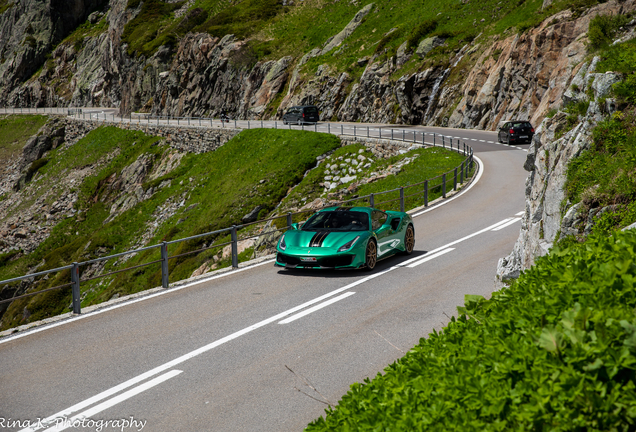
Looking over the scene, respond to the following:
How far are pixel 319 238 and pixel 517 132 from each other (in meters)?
30.6

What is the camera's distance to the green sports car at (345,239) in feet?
40.7

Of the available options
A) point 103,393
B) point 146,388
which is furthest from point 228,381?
point 103,393

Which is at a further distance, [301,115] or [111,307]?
[301,115]

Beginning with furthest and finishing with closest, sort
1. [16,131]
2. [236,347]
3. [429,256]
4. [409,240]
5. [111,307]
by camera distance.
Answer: [16,131], [409,240], [429,256], [111,307], [236,347]

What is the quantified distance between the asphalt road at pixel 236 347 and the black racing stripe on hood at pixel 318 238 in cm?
68

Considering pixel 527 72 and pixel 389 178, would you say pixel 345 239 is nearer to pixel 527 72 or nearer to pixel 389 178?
pixel 389 178

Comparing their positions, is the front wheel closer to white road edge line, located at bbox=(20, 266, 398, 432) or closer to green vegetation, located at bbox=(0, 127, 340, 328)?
white road edge line, located at bbox=(20, 266, 398, 432)

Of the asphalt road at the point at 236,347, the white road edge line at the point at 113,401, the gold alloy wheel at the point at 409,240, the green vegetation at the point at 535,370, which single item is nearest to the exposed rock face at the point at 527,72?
the gold alloy wheel at the point at 409,240

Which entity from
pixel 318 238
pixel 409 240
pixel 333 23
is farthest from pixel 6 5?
pixel 318 238

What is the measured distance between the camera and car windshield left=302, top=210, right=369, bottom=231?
13.4 m

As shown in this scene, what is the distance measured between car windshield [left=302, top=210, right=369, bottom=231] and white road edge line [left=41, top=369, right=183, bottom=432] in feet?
22.1

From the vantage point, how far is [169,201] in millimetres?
42312

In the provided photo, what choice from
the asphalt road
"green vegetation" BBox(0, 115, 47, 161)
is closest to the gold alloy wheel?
the asphalt road

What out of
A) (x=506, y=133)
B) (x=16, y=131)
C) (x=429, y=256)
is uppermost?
(x=506, y=133)
